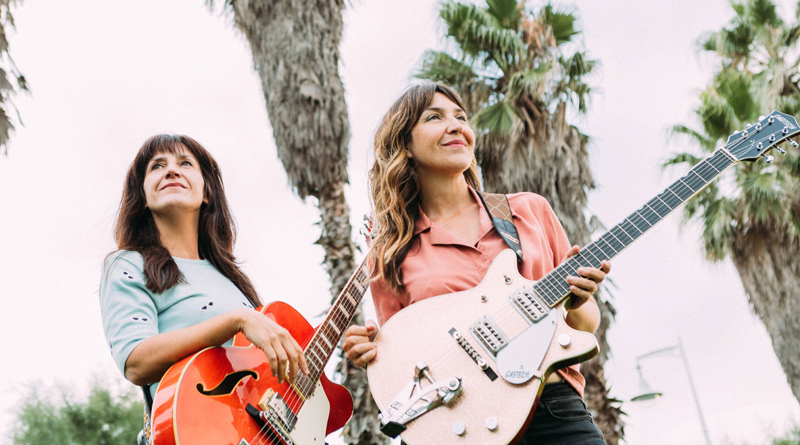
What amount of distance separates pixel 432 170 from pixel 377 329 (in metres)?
0.72

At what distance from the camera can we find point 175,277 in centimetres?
213

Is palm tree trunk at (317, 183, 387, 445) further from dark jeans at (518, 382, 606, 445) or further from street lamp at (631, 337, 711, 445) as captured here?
street lamp at (631, 337, 711, 445)

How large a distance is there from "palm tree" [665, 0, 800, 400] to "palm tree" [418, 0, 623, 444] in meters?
3.38

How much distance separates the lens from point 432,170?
99.9 inches

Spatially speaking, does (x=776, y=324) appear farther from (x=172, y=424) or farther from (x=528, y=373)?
(x=172, y=424)

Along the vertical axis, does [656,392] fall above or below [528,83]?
below

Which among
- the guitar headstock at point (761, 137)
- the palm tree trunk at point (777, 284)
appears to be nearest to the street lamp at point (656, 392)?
the palm tree trunk at point (777, 284)

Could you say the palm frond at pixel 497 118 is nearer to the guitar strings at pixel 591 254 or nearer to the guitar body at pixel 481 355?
the guitar strings at pixel 591 254

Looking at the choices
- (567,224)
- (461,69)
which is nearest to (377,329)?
(567,224)

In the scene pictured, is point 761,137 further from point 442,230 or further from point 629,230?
point 442,230

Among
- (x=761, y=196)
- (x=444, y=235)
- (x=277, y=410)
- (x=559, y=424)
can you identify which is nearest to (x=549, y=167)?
(x=761, y=196)

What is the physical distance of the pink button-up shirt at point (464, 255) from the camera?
2.21 m

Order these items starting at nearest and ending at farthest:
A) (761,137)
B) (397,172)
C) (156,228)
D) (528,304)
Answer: (528,304), (761,137), (156,228), (397,172)

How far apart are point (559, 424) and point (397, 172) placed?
3.81 feet
